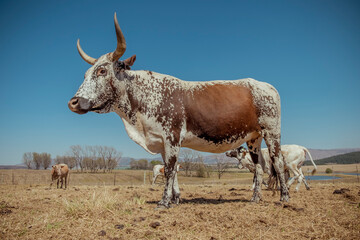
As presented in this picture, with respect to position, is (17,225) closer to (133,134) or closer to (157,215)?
(157,215)

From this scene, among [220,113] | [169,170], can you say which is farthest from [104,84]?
[220,113]

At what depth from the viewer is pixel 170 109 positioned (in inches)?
213

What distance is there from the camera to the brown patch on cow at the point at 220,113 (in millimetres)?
5535

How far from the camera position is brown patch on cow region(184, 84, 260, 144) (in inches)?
218

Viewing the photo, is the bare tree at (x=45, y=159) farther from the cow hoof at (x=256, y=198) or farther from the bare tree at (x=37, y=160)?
the cow hoof at (x=256, y=198)

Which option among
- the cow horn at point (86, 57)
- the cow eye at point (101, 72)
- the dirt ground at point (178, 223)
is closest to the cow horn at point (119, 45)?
the cow eye at point (101, 72)

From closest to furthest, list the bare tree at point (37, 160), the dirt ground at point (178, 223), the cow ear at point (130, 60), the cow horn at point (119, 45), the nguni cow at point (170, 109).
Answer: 1. the dirt ground at point (178, 223)
2. the cow horn at point (119, 45)
3. the nguni cow at point (170, 109)
4. the cow ear at point (130, 60)
5. the bare tree at point (37, 160)

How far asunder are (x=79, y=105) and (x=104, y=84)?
2.40 feet

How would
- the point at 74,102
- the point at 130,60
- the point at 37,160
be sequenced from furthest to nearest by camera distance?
the point at 37,160 < the point at 130,60 < the point at 74,102

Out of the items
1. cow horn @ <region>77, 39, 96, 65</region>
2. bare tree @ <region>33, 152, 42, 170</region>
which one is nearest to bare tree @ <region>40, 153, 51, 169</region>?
bare tree @ <region>33, 152, 42, 170</region>

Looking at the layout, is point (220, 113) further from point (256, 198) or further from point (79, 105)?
point (79, 105)

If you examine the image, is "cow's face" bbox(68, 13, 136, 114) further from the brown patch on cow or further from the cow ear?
the brown patch on cow

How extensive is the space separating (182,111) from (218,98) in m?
1.01

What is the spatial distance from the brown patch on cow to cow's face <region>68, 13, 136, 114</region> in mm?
1623
